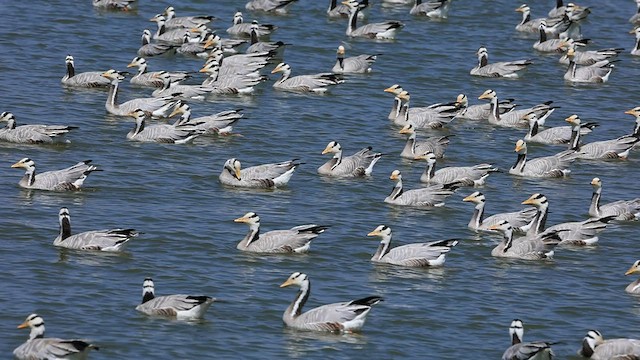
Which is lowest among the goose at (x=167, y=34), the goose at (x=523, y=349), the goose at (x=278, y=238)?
the goose at (x=167, y=34)

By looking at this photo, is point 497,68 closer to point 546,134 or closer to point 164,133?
point 546,134

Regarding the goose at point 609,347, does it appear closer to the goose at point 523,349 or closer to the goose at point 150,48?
the goose at point 523,349

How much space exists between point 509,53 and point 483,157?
1393cm

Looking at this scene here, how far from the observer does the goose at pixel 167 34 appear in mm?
50844

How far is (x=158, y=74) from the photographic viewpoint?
4416 centimetres

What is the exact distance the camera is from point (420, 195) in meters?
34.5

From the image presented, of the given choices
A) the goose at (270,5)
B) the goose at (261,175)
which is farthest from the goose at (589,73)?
Result: the goose at (261,175)

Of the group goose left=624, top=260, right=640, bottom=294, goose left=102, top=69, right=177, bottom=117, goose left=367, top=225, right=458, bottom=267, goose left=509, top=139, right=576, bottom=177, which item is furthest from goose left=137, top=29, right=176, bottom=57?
goose left=624, top=260, right=640, bottom=294

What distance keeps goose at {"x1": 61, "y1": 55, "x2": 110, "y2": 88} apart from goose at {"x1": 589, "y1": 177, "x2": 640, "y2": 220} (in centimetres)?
1591

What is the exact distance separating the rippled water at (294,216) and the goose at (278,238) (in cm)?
24

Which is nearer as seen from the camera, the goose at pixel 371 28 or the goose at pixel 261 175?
the goose at pixel 261 175

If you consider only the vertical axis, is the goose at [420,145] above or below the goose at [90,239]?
below

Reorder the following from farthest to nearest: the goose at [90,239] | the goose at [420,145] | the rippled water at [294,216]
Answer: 1. the goose at [420,145]
2. the goose at [90,239]
3. the rippled water at [294,216]

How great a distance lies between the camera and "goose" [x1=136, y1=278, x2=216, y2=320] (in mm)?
25927
